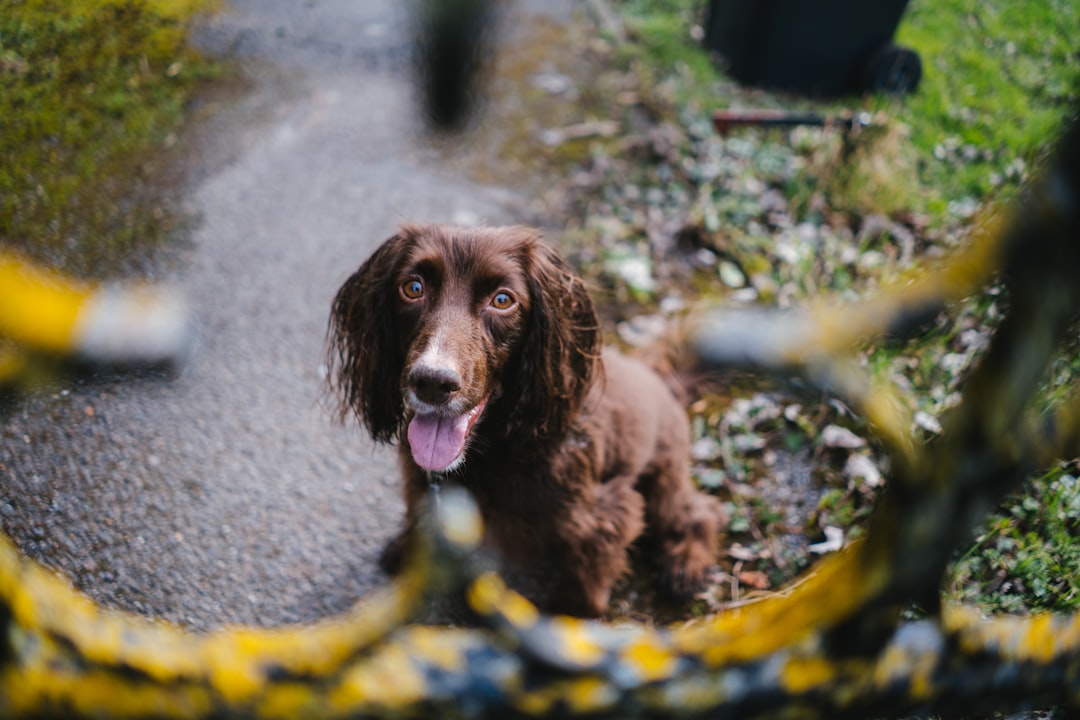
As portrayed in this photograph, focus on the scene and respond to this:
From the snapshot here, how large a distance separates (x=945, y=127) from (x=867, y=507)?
3961mm

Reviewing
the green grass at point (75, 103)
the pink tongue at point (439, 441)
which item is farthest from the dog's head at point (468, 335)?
the green grass at point (75, 103)

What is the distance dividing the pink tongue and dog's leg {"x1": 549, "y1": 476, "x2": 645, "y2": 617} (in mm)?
702

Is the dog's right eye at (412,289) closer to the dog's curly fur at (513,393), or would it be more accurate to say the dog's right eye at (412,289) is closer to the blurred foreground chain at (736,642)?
the dog's curly fur at (513,393)

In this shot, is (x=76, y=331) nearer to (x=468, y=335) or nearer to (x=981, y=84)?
(x=468, y=335)

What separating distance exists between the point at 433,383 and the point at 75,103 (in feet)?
3.78

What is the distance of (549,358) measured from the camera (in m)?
2.39

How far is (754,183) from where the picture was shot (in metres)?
5.09

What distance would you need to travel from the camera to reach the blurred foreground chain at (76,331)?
2.25 ft

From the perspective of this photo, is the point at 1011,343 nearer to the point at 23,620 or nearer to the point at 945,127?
the point at 23,620

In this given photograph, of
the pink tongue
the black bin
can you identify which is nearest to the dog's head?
the pink tongue

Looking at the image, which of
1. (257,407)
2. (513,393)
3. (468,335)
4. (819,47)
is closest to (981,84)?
(819,47)

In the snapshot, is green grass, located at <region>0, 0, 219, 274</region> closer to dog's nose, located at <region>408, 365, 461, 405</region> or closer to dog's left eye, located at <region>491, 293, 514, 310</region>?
dog's nose, located at <region>408, 365, 461, 405</region>

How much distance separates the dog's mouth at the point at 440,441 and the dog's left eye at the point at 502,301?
395 mm

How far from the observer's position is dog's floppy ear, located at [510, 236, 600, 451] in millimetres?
2381
